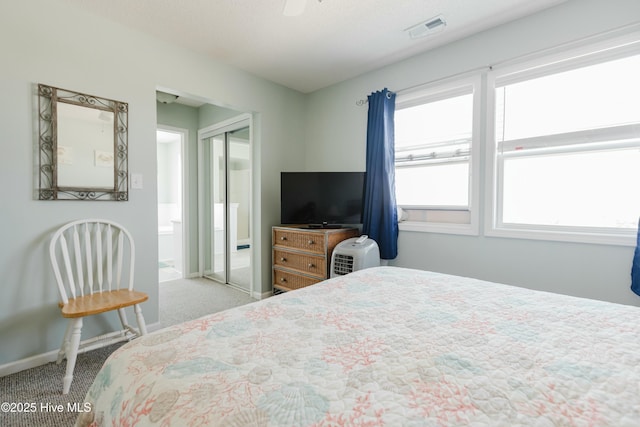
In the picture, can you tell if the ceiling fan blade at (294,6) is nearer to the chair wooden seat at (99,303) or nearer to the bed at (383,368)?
the bed at (383,368)

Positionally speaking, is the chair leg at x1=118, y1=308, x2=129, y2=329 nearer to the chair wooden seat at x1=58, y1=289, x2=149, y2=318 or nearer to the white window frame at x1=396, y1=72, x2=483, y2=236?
the chair wooden seat at x1=58, y1=289, x2=149, y2=318

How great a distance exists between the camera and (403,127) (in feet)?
10.1

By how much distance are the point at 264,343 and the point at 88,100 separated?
7.73 feet

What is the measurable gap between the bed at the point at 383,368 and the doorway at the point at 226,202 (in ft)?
9.20

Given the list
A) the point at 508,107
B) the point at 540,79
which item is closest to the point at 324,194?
the point at 508,107

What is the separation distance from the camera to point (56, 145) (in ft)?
6.77

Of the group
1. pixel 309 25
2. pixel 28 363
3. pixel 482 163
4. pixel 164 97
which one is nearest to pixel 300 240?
pixel 482 163

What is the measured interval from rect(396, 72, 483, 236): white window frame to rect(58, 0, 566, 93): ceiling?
1.22 feet

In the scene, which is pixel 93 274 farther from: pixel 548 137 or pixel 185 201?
pixel 548 137

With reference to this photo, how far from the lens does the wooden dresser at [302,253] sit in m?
2.98

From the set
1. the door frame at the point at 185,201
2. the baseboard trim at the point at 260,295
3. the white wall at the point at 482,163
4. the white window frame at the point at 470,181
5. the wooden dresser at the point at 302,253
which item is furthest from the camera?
the door frame at the point at 185,201

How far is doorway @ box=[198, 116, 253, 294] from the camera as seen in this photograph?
3896 mm

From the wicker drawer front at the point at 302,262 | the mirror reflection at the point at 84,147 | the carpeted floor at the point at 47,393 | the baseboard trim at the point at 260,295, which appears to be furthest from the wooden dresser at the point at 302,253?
the mirror reflection at the point at 84,147

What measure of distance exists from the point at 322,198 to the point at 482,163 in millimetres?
1545
